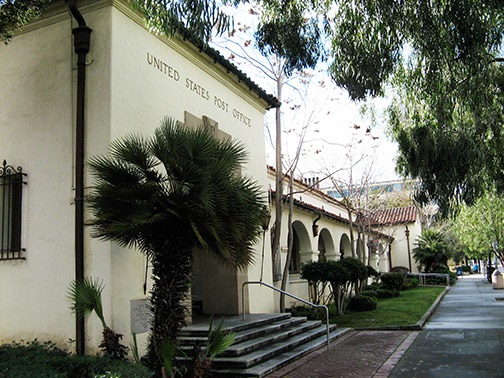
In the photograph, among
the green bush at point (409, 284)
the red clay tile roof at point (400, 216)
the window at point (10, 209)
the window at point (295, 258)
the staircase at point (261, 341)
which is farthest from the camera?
the red clay tile roof at point (400, 216)

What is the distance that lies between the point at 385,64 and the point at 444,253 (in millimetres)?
31813

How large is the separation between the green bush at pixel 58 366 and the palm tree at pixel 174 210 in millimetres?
551

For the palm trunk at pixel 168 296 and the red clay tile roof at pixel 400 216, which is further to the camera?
the red clay tile roof at pixel 400 216

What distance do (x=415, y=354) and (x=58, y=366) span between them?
255 inches

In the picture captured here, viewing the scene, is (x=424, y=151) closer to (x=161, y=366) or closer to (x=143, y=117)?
(x=143, y=117)

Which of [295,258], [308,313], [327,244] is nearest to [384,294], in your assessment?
[327,244]

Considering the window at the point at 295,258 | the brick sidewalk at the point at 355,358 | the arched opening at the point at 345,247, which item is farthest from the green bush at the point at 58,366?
the arched opening at the point at 345,247

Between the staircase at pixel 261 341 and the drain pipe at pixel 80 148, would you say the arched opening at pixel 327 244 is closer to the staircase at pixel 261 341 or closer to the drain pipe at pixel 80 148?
the staircase at pixel 261 341

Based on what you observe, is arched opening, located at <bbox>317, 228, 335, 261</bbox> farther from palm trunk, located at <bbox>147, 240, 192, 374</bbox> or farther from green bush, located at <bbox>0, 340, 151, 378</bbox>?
green bush, located at <bbox>0, 340, 151, 378</bbox>

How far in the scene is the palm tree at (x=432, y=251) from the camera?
3622 cm

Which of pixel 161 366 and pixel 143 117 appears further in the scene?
pixel 143 117

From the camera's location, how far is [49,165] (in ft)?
27.3

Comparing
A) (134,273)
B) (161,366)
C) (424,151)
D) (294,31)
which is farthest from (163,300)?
(424,151)

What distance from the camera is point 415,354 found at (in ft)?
31.0
